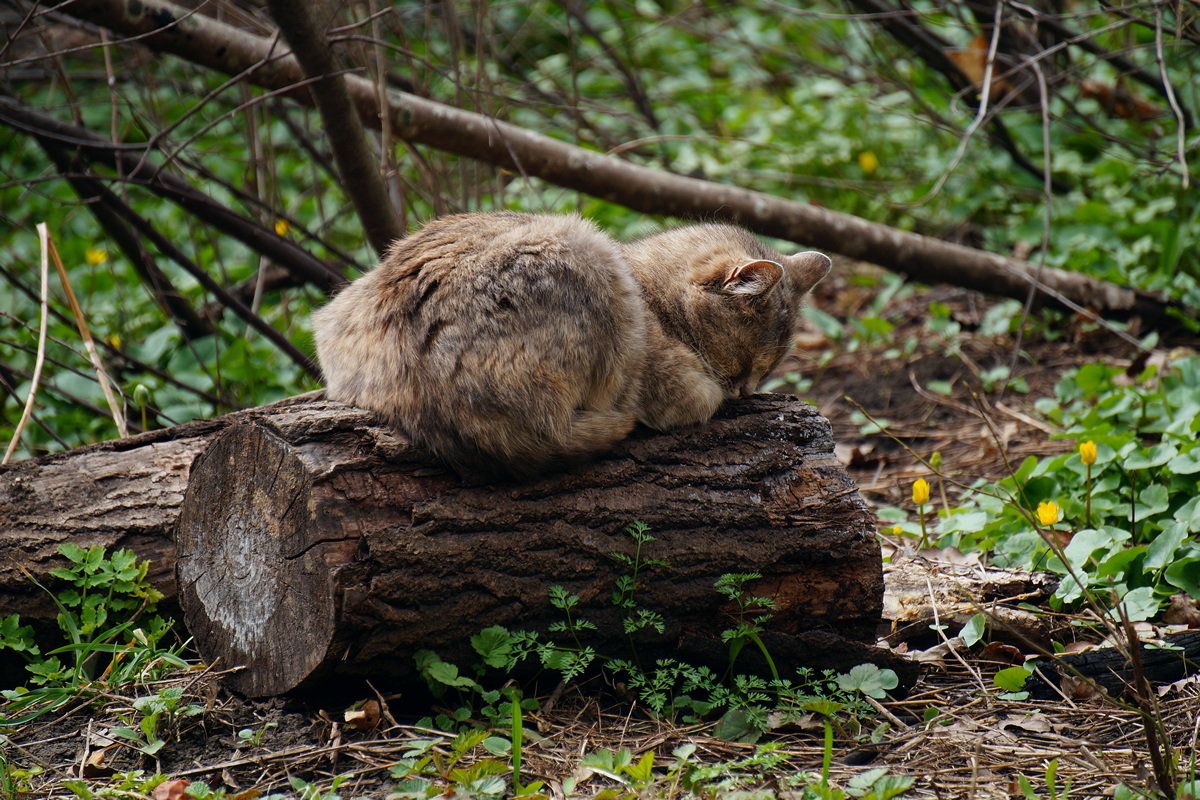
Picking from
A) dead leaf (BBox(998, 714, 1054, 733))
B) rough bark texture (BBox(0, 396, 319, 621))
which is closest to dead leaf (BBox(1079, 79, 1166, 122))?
dead leaf (BBox(998, 714, 1054, 733))

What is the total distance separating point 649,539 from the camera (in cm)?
306

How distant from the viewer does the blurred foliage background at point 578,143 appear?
516cm

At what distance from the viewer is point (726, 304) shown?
154 inches

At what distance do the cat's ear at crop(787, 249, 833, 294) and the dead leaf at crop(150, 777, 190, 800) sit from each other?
2773mm

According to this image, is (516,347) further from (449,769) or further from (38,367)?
(38,367)

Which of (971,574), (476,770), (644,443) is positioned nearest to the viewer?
(476,770)

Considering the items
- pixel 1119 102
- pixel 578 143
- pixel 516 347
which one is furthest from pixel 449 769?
pixel 1119 102

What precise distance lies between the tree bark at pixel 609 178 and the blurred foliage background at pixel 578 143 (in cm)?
17

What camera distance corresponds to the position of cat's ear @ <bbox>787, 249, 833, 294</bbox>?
13.7 ft

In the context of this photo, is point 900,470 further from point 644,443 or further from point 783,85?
point 783,85

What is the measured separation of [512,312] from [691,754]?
1.35 metres

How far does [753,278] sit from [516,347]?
1137mm

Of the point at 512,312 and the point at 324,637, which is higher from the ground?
the point at 512,312

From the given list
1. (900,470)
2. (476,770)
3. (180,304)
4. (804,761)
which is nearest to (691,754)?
(804,761)
